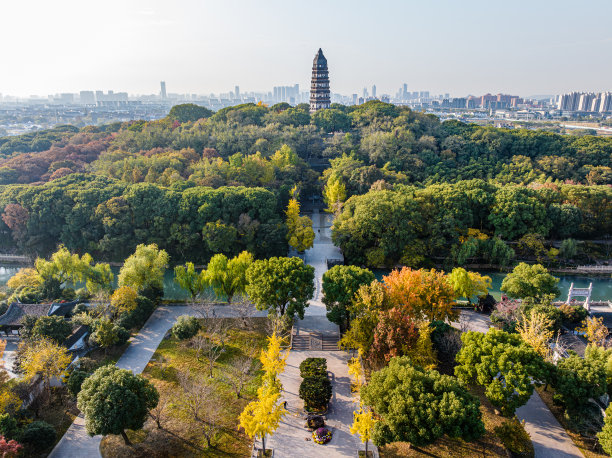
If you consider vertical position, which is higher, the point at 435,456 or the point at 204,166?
the point at 204,166

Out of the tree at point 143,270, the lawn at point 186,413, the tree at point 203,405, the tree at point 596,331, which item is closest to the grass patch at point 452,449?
the lawn at point 186,413

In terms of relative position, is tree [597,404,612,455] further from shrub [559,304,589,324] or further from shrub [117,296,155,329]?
shrub [117,296,155,329]

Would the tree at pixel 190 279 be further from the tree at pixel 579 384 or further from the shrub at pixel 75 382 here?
the tree at pixel 579 384

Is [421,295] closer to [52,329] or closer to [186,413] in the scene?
[186,413]

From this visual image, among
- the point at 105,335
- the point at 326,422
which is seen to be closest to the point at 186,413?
the point at 326,422

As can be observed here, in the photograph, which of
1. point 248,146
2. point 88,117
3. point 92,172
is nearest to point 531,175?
point 248,146

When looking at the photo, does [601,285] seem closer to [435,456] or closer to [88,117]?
[435,456]
